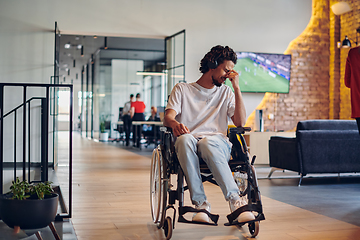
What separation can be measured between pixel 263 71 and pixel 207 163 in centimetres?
558

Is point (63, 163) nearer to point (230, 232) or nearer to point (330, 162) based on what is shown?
point (330, 162)

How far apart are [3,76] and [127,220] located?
4262 millimetres

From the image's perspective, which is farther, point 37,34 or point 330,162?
point 37,34

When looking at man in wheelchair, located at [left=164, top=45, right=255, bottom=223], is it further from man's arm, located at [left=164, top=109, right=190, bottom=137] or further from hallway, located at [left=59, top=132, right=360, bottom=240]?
hallway, located at [left=59, top=132, right=360, bottom=240]

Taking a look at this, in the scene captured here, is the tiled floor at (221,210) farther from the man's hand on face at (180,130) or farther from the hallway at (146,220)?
the man's hand on face at (180,130)

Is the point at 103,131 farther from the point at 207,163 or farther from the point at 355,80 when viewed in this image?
the point at 207,163

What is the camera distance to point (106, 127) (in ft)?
43.6

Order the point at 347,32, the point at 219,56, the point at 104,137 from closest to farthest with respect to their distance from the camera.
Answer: the point at 219,56, the point at 347,32, the point at 104,137

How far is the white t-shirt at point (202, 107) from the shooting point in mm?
2471

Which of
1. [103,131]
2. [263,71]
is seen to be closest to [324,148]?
[263,71]

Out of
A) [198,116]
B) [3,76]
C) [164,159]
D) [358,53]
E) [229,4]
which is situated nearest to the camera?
[164,159]

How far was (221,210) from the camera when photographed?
307 centimetres

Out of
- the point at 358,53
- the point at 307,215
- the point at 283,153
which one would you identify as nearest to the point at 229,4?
the point at 283,153

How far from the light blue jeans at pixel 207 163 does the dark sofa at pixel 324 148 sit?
2400 mm
